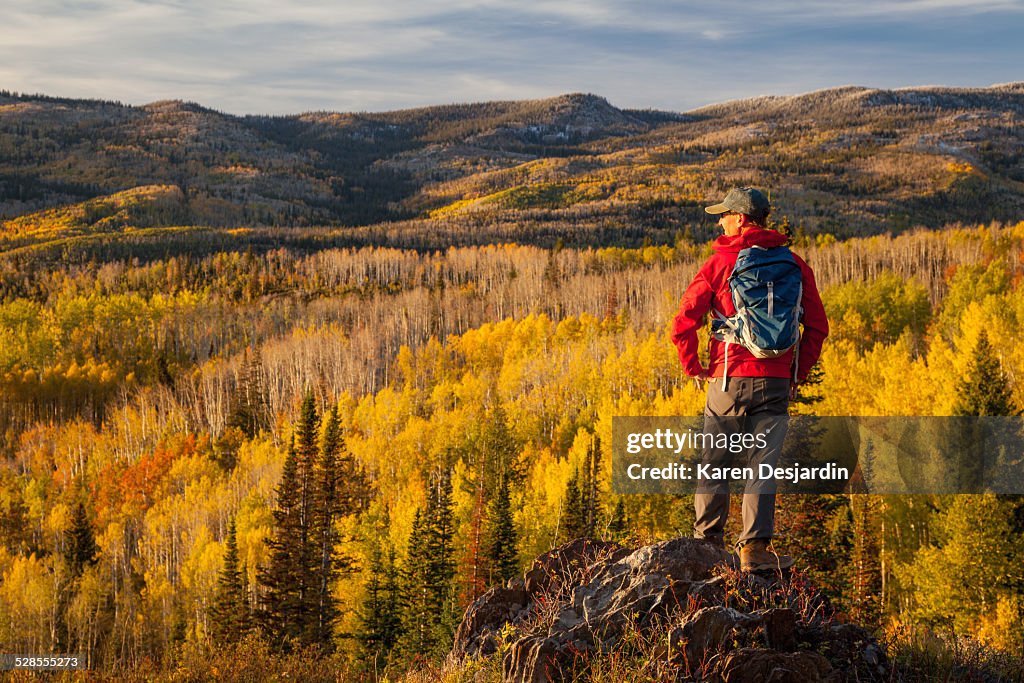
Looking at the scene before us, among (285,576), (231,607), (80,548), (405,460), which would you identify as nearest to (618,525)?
(285,576)

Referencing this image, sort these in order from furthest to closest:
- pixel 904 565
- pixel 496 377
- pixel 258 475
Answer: pixel 496 377
pixel 258 475
pixel 904 565

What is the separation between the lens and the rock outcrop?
7.44 metres

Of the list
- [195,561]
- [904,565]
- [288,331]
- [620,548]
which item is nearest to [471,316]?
[288,331]

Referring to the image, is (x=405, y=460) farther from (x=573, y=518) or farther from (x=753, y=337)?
(x=753, y=337)

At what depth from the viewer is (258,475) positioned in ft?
319

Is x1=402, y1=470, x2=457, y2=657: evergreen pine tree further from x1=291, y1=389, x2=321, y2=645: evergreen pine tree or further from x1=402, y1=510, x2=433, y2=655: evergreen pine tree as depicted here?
x1=291, y1=389, x2=321, y2=645: evergreen pine tree

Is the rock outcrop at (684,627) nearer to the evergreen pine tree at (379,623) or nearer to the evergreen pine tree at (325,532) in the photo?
the evergreen pine tree at (379,623)

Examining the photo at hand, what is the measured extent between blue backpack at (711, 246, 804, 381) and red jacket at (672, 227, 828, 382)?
12cm

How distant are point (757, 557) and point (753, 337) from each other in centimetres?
210

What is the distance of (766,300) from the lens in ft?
27.3

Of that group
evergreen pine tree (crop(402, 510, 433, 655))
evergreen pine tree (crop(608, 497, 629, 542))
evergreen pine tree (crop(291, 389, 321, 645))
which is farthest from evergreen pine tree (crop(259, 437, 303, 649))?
evergreen pine tree (crop(608, 497, 629, 542))

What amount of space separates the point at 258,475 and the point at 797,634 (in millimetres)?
95111

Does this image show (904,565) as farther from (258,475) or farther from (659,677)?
(258,475)

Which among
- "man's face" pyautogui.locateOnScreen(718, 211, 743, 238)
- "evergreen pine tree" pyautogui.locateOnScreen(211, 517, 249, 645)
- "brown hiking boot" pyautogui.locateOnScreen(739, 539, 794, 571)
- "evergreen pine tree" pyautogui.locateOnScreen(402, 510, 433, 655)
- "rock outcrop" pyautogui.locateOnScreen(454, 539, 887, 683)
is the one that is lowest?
"evergreen pine tree" pyautogui.locateOnScreen(211, 517, 249, 645)
